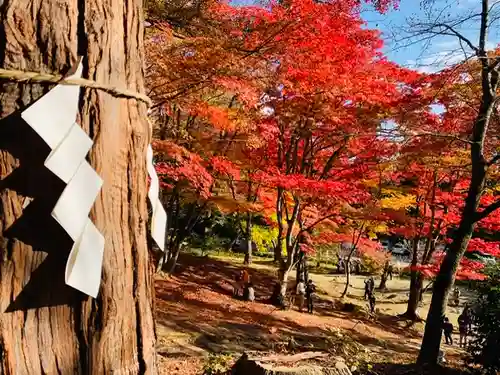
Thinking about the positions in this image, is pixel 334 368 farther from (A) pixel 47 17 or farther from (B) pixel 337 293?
(B) pixel 337 293

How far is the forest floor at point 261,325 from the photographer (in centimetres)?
726

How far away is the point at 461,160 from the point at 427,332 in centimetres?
578

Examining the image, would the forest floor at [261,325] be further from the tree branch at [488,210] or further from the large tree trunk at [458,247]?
the tree branch at [488,210]

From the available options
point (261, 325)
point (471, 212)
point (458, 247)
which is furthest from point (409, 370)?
point (261, 325)

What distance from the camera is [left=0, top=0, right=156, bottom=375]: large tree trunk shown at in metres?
1.18

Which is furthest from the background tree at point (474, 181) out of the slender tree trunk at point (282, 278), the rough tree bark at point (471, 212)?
the slender tree trunk at point (282, 278)

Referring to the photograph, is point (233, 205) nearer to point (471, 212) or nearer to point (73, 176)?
point (471, 212)

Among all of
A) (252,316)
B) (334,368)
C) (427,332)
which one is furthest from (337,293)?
(334,368)

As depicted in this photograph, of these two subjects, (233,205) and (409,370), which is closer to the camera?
(409,370)

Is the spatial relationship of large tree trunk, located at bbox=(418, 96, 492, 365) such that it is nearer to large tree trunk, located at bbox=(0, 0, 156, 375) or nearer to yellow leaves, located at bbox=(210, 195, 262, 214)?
yellow leaves, located at bbox=(210, 195, 262, 214)

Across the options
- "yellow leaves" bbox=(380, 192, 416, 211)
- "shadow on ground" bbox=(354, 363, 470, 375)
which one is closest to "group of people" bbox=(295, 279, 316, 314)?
"yellow leaves" bbox=(380, 192, 416, 211)

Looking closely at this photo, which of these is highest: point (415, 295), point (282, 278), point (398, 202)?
point (398, 202)

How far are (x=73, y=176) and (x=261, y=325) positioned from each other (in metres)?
10.5

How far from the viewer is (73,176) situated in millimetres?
1186
